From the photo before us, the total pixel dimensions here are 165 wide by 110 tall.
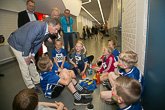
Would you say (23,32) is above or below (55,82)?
above

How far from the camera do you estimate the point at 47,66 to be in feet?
6.38

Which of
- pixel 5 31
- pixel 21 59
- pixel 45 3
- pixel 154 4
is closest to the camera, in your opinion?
pixel 154 4

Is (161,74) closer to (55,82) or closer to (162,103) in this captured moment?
(162,103)

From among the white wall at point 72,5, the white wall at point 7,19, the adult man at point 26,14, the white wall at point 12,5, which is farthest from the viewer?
the white wall at point 72,5

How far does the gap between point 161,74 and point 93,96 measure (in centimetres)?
143

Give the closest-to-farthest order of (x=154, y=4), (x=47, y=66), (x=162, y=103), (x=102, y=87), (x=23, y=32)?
(x=162, y=103), (x=154, y=4), (x=47, y=66), (x=23, y=32), (x=102, y=87)

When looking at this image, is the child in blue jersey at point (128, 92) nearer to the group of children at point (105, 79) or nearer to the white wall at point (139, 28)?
the group of children at point (105, 79)

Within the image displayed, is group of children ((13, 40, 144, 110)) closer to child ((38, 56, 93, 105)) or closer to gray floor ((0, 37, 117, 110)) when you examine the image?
child ((38, 56, 93, 105))

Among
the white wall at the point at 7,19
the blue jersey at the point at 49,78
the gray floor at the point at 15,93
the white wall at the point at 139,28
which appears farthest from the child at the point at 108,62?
the white wall at the point at 7,19

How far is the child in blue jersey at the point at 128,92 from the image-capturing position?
1.18 m

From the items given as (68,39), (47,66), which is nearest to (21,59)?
(47,66)

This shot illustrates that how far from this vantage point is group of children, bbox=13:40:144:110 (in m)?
1.21

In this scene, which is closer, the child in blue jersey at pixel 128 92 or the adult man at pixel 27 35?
the child in blue jersey at pixel 128 92

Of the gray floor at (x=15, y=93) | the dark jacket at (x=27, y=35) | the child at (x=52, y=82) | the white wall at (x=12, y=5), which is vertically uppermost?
the white wall at (x=12, y=5)
